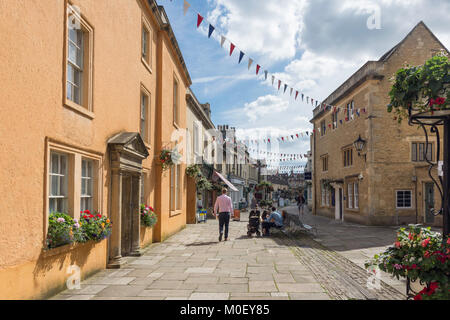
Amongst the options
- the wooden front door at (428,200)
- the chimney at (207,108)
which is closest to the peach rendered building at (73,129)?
the wooden front door at (428,200)

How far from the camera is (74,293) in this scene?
5.93m

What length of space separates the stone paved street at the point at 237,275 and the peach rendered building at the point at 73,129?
674 millimetres

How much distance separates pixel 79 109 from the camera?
258 inches

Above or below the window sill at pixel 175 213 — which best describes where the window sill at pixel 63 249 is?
above

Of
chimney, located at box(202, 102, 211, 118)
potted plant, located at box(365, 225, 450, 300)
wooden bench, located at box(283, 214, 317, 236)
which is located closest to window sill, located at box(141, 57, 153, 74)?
wooden bench, located at box(283, 214, 317, 236)

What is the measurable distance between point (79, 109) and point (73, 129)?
39cm

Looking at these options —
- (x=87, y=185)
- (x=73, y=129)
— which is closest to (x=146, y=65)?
(x=87, y=185)

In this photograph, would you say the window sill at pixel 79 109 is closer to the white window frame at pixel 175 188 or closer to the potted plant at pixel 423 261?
the potted plant at pixel 423 261

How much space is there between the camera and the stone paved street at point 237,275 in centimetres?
591

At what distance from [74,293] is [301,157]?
2610 centimetres

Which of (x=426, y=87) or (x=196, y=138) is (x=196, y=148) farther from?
(x=426, y=87)
